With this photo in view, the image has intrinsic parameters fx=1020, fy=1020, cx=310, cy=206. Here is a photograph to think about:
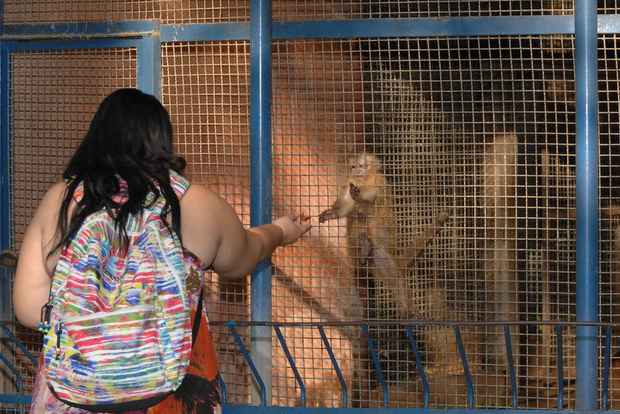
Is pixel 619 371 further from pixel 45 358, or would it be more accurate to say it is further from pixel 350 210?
pixel 45 358

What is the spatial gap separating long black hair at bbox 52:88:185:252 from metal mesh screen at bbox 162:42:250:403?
2539 millimetres

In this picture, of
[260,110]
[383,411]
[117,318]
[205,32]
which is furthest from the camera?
[205,32]

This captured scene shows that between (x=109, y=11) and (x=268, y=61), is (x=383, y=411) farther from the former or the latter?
(x=109, y=11)

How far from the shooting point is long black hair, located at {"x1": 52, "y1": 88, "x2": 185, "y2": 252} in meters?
2.67

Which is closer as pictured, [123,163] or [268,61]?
[123,163]

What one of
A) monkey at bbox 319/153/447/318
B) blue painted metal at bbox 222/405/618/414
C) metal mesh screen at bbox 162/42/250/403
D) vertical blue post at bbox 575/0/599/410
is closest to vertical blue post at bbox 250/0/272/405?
metal mesh screen at bbox 162/42/250/403

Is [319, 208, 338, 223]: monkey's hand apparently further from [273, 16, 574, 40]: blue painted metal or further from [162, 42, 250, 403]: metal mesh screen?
[273, 16, 574, 40]: blue painted metal

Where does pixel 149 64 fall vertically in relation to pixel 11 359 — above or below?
above

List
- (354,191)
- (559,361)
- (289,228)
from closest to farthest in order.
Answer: (289,228) < (559,361) < (354,191)

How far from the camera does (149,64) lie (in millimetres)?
5293

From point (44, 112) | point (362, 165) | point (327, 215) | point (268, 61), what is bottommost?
point (327, 215)

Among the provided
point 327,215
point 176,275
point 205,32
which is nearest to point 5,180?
point 205,32

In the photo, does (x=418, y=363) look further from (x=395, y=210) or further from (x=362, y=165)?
(x=395, y=210)

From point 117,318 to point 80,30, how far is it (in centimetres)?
304
